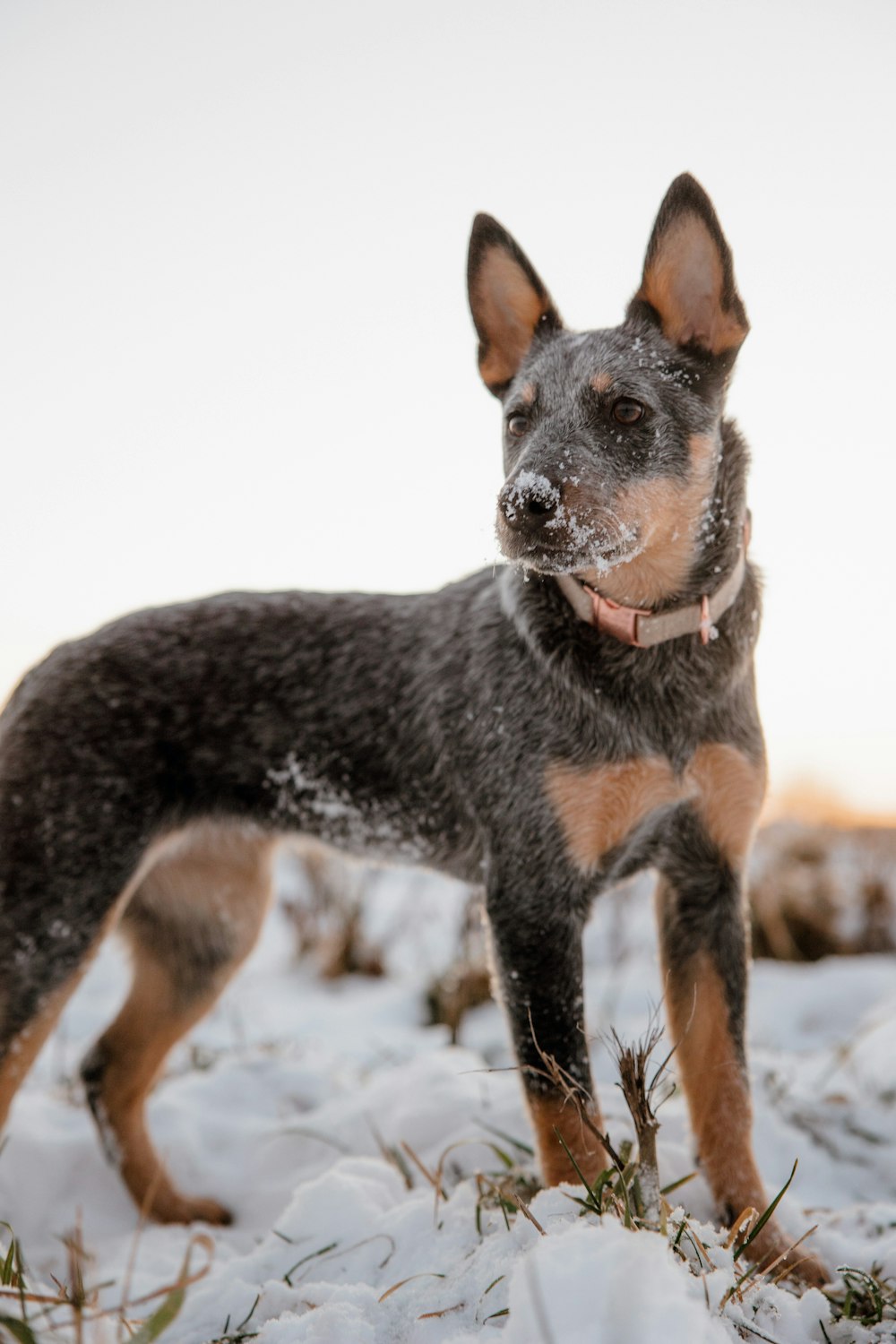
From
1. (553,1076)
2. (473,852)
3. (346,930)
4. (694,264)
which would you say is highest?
(694,264)

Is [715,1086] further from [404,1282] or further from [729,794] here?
[404,1282]

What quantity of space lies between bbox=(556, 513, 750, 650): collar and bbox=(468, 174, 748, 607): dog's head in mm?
54

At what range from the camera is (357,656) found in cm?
356

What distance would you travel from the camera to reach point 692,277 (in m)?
2.99

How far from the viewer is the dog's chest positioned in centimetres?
280

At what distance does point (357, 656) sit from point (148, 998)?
1.57 meters

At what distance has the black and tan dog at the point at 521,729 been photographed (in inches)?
110

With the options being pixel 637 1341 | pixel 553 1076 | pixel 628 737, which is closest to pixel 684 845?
pixel 628 737

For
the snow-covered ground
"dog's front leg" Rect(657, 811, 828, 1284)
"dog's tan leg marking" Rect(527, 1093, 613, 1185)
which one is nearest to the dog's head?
"dog's front leg" Rect(657, 811, 828, 1284)

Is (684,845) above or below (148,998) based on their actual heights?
above

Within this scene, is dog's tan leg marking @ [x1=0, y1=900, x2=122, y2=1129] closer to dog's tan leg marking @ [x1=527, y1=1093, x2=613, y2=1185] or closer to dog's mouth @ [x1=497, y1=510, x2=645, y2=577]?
dog's tan leg marking @ [x1=527, y1=1093, x2=613, y2=1185]

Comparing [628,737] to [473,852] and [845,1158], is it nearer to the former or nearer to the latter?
→ [473,852]

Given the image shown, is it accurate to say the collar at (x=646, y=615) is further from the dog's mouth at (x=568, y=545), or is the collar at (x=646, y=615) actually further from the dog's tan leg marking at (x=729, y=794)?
the dog's tan leg marking at (x=729, y=794)

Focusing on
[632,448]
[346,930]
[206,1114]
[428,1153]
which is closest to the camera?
[632,448]
